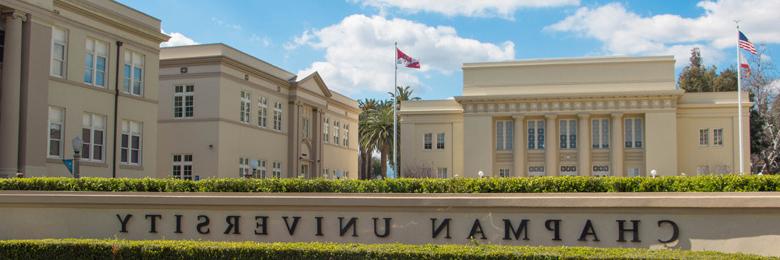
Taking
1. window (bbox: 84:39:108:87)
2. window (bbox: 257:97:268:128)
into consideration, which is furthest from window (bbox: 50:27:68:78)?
window (bbox: 257:97:268:128)

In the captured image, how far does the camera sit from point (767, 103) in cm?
6575

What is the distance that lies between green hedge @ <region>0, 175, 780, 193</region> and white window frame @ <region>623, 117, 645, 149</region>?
145ft

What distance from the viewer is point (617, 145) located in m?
54.4

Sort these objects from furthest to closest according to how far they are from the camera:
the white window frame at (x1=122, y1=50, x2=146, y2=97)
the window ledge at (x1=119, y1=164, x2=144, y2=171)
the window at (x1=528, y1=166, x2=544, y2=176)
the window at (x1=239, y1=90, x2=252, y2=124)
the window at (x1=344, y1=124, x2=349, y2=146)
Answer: the window at (x1=344, y1=124, x2=349, y2=146) < the window at (x1=528, y1=166, x2=544, y2=176) < the window at (x1=239, y1=90, x2=252, y2=124) < the white window frame at (x1=122, y1=50, x2=146, y2=97) < the window ledge at (x1=119, y1=164, x2=144, y2=171)

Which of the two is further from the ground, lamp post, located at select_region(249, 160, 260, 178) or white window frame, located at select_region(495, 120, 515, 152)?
Answer: white window frame, located at select_region(495, 120, 515, 152)

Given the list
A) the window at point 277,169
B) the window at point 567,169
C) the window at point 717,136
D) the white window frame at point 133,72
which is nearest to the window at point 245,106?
the window at point 277,169

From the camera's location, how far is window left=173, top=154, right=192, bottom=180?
4434 cm

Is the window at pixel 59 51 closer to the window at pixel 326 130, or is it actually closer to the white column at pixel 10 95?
the white column at pixel 10 95

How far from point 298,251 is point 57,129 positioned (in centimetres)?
2394

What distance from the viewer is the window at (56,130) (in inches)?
1238

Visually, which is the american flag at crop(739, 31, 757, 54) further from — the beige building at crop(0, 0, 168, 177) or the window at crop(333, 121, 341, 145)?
the window at crop(333, 121, 341, 145)

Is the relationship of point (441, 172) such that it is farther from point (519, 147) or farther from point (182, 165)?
point (182, 165)

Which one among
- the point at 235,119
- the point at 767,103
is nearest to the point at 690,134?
the point at 767,103

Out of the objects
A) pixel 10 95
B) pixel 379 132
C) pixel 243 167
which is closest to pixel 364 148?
pixel 379 132
